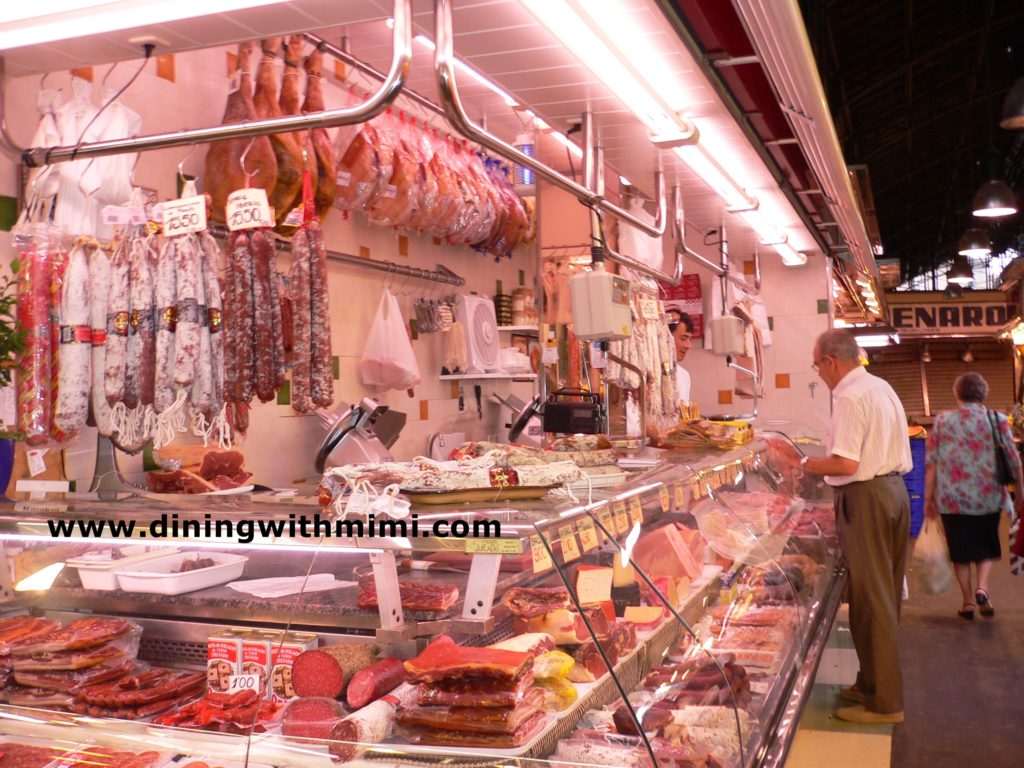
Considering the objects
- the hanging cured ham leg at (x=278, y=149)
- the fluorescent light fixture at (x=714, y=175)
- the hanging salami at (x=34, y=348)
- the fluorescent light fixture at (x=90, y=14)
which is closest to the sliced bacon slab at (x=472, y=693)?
the hanging salami at (x=34, y=348)

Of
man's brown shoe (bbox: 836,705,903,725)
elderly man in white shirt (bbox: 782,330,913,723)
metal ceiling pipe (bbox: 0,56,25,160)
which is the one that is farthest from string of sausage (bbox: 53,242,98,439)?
man's brown shoe (bbox: 836,705,903,725)

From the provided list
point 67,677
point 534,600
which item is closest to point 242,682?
point 67,677

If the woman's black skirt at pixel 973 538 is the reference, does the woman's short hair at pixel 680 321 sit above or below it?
above

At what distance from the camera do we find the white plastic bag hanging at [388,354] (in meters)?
5.30

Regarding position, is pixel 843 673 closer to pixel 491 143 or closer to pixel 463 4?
pixel 491 143

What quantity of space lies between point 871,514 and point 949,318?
910 inches

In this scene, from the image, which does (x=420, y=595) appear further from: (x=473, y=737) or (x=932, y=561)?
(x=932, y=561)

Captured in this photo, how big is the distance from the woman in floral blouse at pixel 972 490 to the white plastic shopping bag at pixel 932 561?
4.63 ft

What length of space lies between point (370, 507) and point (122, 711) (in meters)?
0.85

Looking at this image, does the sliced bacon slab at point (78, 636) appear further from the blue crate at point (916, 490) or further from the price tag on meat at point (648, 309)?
the blue crate at point (916, 490)

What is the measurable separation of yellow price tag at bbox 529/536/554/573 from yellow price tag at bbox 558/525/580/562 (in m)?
0.07

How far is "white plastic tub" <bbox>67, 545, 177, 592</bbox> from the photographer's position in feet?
8.79

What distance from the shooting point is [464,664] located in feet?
7.28

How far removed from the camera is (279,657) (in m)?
2.46
